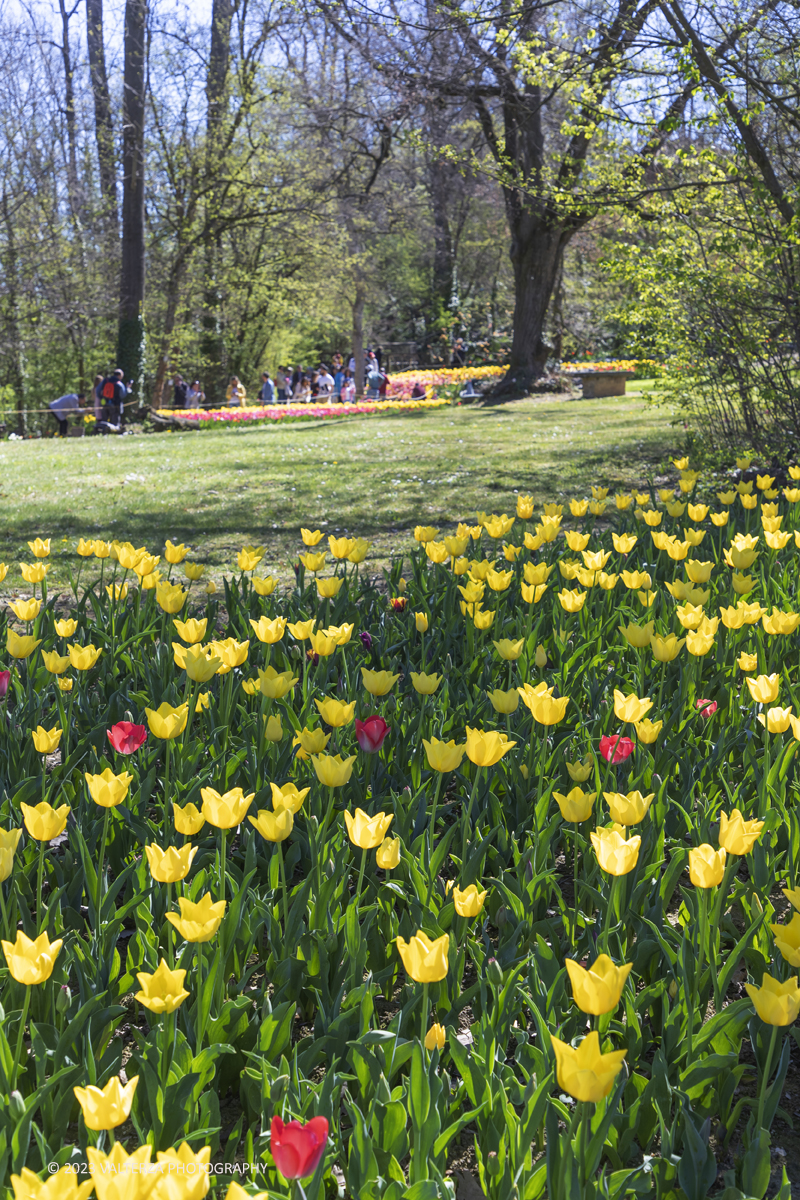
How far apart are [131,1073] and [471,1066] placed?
0.60 metres

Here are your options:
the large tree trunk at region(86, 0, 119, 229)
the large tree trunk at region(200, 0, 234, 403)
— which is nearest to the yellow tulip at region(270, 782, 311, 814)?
the large tree trunk at region(200, 0, 234, 403)

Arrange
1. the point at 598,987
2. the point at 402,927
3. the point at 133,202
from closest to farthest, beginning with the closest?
the point at 598,987 < the point at 402,927 < the point at 133,202

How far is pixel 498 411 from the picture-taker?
17.4 meters

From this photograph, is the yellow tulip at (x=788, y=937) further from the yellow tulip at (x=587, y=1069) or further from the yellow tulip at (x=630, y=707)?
the yellow tulip at (x=630, y=707)

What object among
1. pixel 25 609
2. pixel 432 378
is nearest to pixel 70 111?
pixel 432 378

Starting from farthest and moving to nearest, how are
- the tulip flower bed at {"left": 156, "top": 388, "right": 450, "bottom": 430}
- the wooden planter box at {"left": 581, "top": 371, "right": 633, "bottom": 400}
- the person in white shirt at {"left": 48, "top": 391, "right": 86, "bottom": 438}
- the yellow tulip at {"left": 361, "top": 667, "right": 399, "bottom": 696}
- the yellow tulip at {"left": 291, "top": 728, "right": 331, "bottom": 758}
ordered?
the tulip flower bed at {"left": 156, "top": 388, "right": 450, "bottom": 430} < the person in white shirt at {"left": 48, "top": 391, "right": 86, "bottom": 438} < the wooden planter box at {"left": 581, "top": 371, "right": 633, "bottom": 400} < the yellow tulip at {"left": 361, "top": 667, "right": 399, "bottom": 696} < the yellow tulip at {"left": 291, "top": 728, "right": 331, "bottom": 758}

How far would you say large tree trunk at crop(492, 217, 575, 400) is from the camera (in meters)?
17.8

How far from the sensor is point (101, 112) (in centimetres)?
2367

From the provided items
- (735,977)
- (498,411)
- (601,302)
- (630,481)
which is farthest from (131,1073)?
(601,302)

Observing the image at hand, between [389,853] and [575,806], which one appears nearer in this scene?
[389,853]

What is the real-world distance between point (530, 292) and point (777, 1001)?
728 inches

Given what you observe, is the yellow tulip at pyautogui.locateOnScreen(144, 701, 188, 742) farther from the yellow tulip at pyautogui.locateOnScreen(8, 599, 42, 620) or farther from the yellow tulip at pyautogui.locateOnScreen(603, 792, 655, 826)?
the yellow tulip at pyautogui.locateOnScreen(8, 599, 42, 620)

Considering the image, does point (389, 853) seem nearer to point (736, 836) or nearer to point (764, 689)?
point (736, 836)

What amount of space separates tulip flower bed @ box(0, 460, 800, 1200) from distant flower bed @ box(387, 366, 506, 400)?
23689 mm
